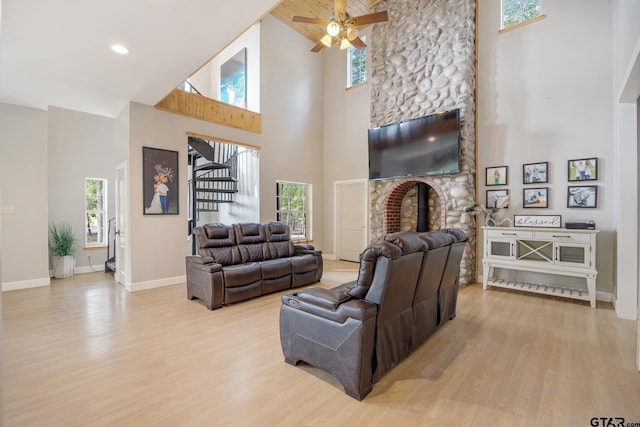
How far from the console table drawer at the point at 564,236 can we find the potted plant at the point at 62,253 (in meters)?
7.82

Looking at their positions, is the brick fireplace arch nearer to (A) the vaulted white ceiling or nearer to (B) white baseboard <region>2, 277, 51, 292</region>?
(A) the vaulted white ceiling

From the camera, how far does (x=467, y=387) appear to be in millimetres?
2064

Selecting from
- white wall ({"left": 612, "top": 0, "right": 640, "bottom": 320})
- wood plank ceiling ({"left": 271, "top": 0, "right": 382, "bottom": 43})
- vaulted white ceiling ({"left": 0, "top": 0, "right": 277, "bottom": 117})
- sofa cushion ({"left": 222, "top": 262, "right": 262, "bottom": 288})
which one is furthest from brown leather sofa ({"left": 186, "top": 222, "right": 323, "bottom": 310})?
wood plank ceiling ({"left": 271, "top": 0, "right": 382, "bottom": 43})

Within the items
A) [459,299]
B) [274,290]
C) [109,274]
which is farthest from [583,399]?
[109,274]

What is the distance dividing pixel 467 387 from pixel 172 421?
1929mm

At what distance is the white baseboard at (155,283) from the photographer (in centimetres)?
450

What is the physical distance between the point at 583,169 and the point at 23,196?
8.44m

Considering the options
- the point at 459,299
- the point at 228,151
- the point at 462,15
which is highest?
the point at 462,15

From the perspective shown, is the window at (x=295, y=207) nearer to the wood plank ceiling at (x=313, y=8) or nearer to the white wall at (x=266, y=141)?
the white wall at (x=266, y=141)

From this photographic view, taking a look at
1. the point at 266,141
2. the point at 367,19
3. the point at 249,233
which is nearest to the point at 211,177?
the point at 266,141

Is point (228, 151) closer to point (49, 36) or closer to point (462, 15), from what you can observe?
point (49, 36)

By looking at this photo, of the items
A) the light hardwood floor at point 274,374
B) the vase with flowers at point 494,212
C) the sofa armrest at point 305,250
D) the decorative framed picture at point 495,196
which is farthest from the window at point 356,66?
the light hardwood floor at point 274,374

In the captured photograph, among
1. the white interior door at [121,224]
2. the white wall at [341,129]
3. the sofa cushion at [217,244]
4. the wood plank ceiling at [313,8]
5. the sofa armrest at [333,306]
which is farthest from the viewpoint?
the white wall at [341,129]

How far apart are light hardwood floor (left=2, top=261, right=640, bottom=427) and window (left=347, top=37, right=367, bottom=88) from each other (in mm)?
5797
